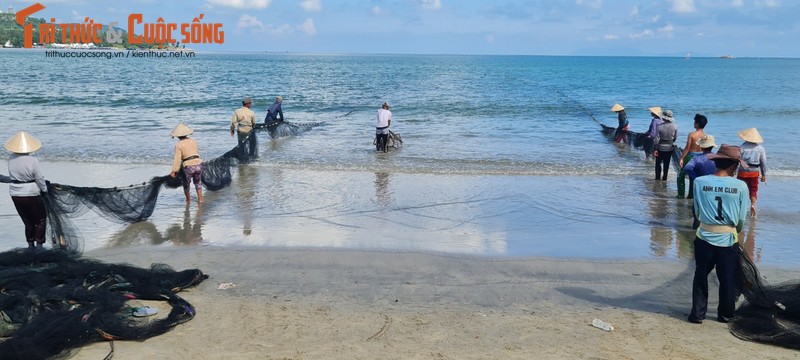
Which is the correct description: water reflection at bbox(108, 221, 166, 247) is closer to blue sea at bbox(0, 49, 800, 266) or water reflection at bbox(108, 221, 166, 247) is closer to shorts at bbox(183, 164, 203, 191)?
Answer: blue sea at bbox(0, 49, 800, 266)

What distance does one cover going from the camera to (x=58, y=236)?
8094 millimetres

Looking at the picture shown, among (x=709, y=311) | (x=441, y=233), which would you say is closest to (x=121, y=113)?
(x=441, y=233)

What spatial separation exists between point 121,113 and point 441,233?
84.5 feet

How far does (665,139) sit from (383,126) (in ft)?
23.8

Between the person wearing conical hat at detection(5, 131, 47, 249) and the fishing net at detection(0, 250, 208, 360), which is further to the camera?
the person wearing conical hat at detection(5, 131, 47, 249)

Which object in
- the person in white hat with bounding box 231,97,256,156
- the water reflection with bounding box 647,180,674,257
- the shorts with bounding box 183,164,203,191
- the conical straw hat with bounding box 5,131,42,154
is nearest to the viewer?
the conical straw hat with bounding box 5,131,42,154

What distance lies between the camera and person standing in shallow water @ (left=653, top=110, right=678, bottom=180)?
41.3 ft

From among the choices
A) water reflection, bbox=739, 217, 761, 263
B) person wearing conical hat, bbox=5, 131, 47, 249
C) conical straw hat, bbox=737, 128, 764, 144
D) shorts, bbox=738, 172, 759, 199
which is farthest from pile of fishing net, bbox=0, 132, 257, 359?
shorts, bbox=738, 172, 759, 199

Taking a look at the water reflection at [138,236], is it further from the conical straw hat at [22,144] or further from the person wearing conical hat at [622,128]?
the person wearing conical hat at [622,128]

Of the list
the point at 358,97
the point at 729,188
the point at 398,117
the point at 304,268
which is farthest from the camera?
the point at 358,97

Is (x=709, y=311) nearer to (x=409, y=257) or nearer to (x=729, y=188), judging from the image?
(x=729, y=188)

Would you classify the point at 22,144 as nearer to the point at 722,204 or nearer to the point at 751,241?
the point at 722,204

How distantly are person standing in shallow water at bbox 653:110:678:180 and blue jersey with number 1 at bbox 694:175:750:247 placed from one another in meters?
6.97

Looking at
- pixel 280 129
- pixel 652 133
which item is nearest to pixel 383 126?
pixel 280 129
